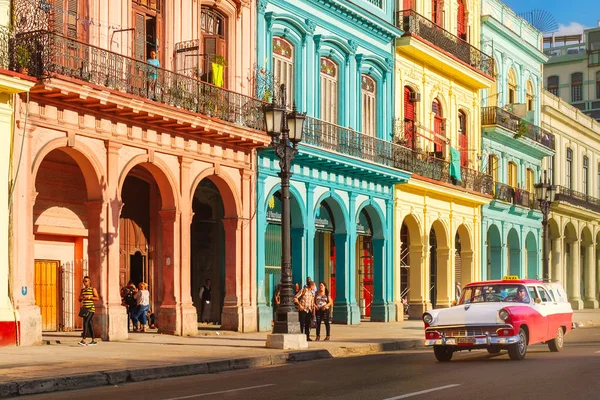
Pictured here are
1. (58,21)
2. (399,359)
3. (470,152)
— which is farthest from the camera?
(470,152)

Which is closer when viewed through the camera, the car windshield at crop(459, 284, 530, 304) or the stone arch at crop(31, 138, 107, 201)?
the car windshield at crop(459, 284, 530, 304)

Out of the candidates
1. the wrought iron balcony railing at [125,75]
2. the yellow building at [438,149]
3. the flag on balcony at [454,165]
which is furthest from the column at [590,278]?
the wrought iron balcony railing at [125,75]

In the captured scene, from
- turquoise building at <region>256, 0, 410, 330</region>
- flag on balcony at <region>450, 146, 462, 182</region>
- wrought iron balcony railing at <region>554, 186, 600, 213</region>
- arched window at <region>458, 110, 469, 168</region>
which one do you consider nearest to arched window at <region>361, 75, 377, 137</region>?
turquoise building at <region>256, 0, 410, 330</region>

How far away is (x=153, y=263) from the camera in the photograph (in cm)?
2731

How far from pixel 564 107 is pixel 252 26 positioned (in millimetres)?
28881

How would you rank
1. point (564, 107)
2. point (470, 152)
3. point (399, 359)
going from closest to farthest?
point (399, 359), point (470, 152), point (564, 107)

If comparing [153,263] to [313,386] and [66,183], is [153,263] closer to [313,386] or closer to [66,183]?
[66,183]

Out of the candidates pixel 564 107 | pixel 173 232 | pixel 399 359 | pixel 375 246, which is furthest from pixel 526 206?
pixel 399 359

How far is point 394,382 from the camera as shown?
14039mm

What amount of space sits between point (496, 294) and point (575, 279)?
117 ft

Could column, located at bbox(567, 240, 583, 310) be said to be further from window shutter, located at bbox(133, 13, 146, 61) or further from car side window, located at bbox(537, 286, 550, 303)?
car side window, located at bbox(537, 286, 550, 303)

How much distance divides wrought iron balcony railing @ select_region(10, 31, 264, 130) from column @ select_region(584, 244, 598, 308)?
32814 mm

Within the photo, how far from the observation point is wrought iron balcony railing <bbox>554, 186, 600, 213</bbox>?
165 feet

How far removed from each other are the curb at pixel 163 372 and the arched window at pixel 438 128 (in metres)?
16.2
